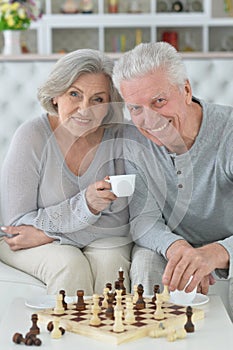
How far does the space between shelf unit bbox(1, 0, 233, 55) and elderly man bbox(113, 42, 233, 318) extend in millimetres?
4481

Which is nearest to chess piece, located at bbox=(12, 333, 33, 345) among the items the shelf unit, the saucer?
the saucer

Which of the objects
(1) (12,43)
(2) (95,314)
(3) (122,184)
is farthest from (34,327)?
(1) (12,43)

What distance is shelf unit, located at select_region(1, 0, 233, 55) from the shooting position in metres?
6.79

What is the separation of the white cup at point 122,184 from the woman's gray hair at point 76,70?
0.41m

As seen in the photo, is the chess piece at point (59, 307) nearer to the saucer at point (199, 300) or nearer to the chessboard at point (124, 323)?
the chessboard at point (124, 323)

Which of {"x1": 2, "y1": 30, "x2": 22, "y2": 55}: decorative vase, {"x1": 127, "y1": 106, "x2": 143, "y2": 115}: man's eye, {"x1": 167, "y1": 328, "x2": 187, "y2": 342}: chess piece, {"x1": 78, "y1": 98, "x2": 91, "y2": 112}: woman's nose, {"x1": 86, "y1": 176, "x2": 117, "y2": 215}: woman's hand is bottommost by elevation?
{"x1": 167, "y1": 328, "x2": 187, "y2": 342}: chess piece

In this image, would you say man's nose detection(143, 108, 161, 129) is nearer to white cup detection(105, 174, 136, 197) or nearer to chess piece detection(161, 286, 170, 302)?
white cup detection(105, 174, 136, 197)

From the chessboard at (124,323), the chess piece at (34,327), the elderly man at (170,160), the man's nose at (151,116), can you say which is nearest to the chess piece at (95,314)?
the chessboard at (124,323)

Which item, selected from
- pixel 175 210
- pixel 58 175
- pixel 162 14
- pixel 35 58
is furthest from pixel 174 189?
pixel 162 14

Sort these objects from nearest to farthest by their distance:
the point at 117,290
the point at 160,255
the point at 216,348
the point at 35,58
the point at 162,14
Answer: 1. the point at 216,348
2. the point at 117,290
3. the point at 160,255
4. the point at 35,58
5. the point at 162,14

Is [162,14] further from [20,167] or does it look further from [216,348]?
[216,348]

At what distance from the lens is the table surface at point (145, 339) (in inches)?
63.9

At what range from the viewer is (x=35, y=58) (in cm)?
414

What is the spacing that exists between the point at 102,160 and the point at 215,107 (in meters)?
0.40
